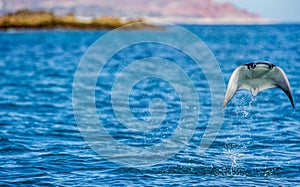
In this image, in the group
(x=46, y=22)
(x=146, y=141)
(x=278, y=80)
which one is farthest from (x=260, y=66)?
(x=46, y=22)

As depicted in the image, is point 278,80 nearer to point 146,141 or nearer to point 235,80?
point 235,80

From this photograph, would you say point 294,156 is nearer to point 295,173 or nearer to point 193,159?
point 295,173

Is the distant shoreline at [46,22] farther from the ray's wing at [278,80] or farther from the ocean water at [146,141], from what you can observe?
the ray's wing at [278,80]

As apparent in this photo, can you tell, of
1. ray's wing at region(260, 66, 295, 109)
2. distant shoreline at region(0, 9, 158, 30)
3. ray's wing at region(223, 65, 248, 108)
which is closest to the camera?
ray's wing at region(260, 66, 295, 109)

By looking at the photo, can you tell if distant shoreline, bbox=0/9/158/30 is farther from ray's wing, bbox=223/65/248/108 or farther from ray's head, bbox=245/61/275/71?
ray's head, bbox=245/61/275/71

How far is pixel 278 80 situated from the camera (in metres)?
13.1

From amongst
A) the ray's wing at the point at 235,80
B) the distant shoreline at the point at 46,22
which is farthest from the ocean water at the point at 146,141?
the distant shoreline at the point at 46,22

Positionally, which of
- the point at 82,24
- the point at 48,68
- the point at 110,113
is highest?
the point at 82,24

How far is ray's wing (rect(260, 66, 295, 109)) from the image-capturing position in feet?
42.1

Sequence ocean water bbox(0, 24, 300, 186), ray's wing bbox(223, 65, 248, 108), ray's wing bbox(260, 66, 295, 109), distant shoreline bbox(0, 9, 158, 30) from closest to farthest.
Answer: ray's wing bbox(260, 66, 295, 109) < ray's wing bbox(223, 65, 248, 108) < ocean water bbox(0, 24, 300, 186) < distant shoreline bbox(0, 9, 158, 30)

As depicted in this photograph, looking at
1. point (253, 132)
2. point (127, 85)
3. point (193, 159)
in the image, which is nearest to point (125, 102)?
point (127, 85)

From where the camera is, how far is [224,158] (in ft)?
50.2

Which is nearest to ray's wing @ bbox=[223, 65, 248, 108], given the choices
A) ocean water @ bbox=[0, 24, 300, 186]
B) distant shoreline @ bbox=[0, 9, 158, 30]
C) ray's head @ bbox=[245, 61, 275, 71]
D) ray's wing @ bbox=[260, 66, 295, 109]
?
ray's head @ bbox=[245, 61, 275, 71]

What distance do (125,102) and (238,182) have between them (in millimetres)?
12704
